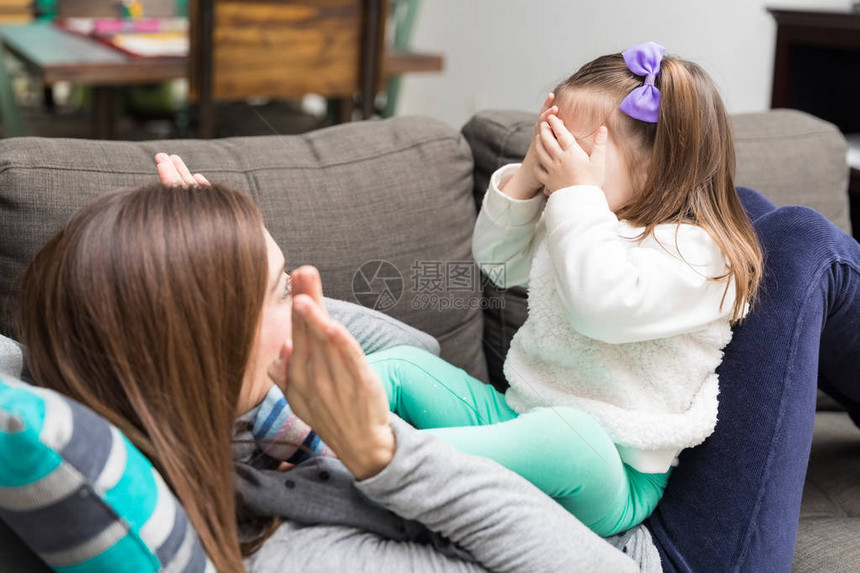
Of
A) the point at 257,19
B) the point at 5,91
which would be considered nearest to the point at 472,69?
the point at 257,19

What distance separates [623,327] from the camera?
2.79 ft

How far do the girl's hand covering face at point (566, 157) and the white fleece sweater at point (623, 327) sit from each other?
0.02m

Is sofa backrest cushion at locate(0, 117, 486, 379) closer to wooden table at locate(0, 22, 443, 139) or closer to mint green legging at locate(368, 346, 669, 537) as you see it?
mint green legging at locate(368, 346, 669, 537)

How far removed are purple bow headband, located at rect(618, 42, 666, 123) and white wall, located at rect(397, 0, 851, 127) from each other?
7cm

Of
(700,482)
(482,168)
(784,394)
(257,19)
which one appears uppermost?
(257,19)

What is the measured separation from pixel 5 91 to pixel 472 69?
1416 mm

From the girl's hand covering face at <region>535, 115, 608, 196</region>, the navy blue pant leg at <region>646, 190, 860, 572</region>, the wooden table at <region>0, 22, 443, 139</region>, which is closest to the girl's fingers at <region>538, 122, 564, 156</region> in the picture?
the girl's hand covering face at <region>535, 115, 608, 196</region>

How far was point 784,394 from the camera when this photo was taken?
2.88ft

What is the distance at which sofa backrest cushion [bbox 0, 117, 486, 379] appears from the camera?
3.05 feet

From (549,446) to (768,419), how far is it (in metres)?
0.24

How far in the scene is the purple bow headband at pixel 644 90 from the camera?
87 cm

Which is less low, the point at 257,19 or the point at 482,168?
the point at 257,19

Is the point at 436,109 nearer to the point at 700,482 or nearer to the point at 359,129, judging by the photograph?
the point at 359,129

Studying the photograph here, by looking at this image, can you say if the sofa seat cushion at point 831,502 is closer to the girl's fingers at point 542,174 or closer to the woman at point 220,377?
the woman at point 220,377
